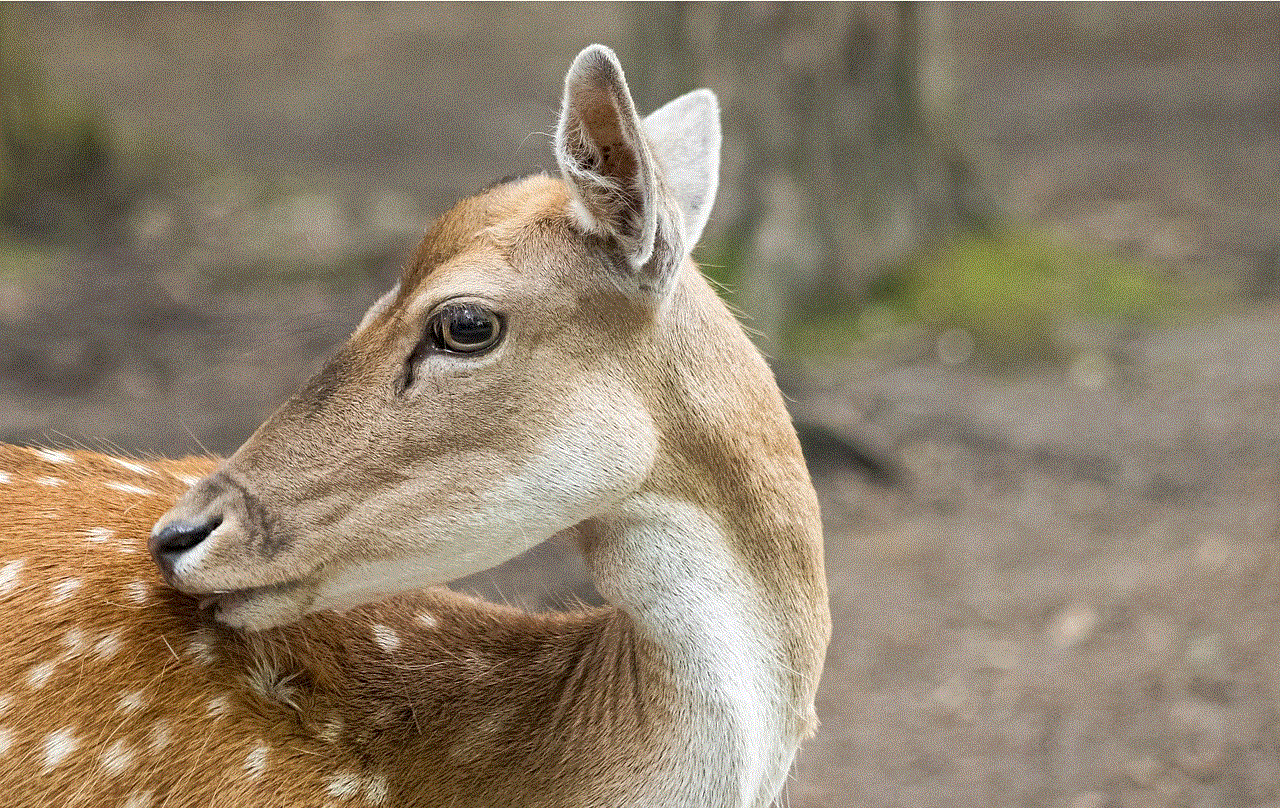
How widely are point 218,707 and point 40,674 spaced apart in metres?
0.33

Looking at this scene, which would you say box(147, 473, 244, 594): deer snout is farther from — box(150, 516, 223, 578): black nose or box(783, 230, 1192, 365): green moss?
box(783, 230, 1192, 365): green moss

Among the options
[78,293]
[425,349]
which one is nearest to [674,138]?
[425,349]

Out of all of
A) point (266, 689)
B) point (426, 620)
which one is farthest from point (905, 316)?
point (266, 689)

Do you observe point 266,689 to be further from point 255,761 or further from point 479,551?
point 479,551

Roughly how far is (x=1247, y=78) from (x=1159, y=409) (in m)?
7.02

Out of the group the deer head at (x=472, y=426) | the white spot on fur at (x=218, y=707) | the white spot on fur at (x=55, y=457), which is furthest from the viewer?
the white spot on fur at (x=55, y=457)

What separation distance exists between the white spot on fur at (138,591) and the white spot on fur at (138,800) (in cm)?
36

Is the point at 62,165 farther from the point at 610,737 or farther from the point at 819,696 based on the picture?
the point at 610,737

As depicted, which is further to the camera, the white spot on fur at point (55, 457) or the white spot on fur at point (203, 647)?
the white spot on fur at point (55, 457)

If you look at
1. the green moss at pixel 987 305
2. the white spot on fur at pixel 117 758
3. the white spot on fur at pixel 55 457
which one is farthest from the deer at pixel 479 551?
the green moss at pixel 987 305

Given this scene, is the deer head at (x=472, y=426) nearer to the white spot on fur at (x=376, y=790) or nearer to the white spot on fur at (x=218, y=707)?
the white spot on fur at (x=218, y=707)

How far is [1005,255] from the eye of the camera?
867 centimetres

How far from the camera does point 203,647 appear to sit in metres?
2.84

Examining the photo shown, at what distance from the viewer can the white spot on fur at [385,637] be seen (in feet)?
10.1
